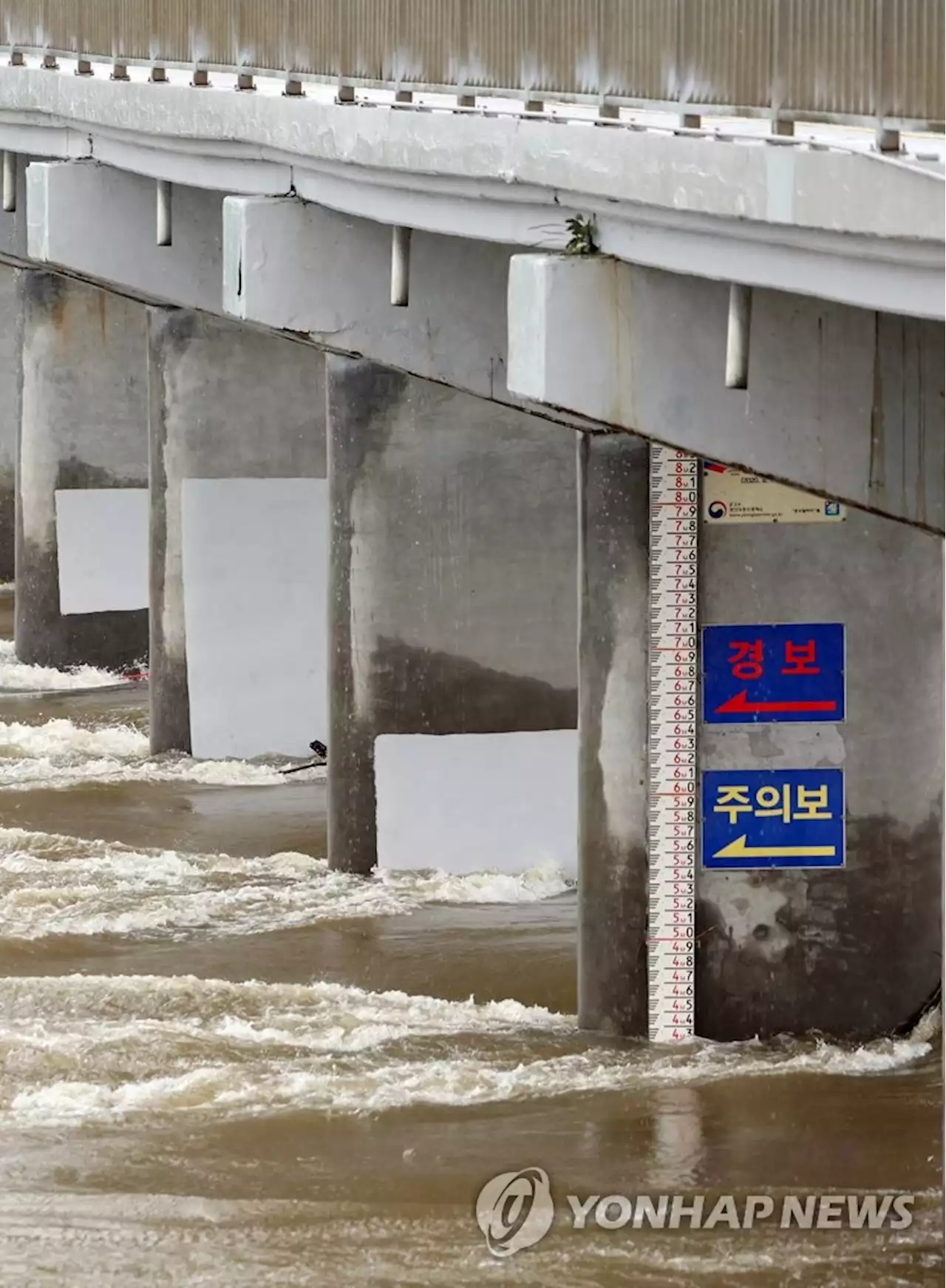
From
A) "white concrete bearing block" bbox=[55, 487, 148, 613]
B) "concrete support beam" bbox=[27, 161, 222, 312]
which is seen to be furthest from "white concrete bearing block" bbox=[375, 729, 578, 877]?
"white concrete bearing block" bbox=[55, 487, 148, 613]

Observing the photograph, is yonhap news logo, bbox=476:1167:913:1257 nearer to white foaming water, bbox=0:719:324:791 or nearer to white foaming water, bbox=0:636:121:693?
white foaming water, bbox=0:719:324:791

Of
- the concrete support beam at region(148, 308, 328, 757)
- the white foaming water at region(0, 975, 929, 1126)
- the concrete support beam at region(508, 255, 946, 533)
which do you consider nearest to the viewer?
the concrete support beam at region(508, 255, 946, 533)

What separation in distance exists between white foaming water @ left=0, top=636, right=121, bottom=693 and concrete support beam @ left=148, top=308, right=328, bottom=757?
3700 millimetres

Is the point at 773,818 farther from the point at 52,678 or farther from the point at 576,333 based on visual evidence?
the point at 52,678

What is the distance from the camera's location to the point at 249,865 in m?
15.4

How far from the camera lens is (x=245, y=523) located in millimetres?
18234

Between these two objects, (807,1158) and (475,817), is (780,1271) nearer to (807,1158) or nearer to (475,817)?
(807,1158)

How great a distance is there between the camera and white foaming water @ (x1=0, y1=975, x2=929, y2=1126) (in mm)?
10727

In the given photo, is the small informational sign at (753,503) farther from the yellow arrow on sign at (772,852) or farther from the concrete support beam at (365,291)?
the concrete support beam at (365,291)

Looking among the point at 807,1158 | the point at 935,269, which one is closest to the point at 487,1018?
the point at 807,1158

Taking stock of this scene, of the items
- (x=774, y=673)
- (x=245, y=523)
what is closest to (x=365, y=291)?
(x=774, y=673)

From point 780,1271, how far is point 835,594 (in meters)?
3.27

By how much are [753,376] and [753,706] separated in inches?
101

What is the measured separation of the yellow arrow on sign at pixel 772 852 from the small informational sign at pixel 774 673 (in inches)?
21.0
